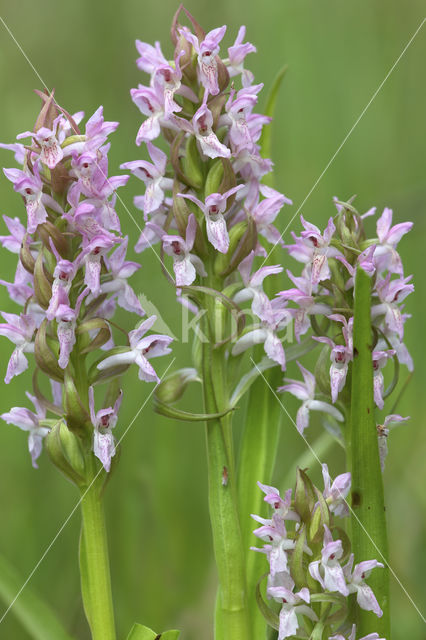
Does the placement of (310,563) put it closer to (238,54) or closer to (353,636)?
(353,636)

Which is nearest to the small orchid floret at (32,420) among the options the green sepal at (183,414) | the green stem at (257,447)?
the green sepal at (183,414)

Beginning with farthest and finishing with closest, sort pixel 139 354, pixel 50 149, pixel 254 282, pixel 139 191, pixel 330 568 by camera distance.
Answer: pixel 139 191 < pixel 254 282 < pixel 139 354 < pixel 50 149 < pixel 330 568

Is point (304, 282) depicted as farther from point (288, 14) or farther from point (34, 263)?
point (288, 14)

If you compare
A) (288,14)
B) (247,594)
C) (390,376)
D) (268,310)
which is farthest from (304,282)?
(288,14)

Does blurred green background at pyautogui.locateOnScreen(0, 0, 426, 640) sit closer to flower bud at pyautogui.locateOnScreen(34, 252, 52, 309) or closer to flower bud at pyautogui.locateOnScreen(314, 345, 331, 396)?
flower bud at pyautogui.locateOnScreen(314, 345, 331, 396)

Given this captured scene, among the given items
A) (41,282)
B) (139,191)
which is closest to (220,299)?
(41,282)
